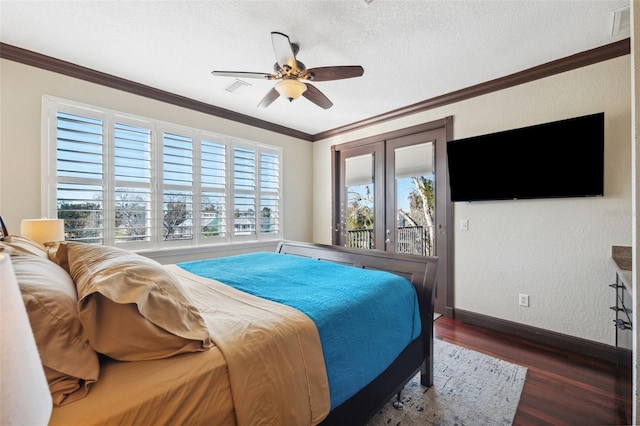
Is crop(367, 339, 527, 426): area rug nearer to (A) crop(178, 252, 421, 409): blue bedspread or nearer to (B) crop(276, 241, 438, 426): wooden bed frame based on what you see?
(B) crop(276, 241, 438, 426): wooden bed frame

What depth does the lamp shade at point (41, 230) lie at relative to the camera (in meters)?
2.18

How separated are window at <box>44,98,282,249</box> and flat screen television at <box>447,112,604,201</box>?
282 cm

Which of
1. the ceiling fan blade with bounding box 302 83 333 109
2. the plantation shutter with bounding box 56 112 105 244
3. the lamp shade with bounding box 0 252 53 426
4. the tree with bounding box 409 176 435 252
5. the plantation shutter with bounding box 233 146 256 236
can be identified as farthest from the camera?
the plantation shutter with bounding box 233 146 256 236

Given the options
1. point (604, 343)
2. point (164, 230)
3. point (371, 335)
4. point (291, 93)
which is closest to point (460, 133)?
point (291, 93)

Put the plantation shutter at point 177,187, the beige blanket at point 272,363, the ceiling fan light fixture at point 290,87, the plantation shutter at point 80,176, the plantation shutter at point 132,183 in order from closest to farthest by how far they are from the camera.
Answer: the beige blanket at point 272,363
the ceiling fan light fixture at point 290,87
the plantation shutter at point 80,176
the plantation shutter at point 132,183
the plantation shutter at point 177,187

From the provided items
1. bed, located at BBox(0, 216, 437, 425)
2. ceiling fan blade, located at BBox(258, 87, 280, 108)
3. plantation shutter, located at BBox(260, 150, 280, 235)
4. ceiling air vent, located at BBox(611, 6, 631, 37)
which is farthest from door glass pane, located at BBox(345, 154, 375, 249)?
bed, located at BBox(0, 216, 437, 425)

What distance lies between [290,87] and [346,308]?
5.77 ft

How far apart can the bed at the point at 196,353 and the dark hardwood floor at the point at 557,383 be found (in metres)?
1.02

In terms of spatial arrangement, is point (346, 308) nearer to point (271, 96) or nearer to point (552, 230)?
point (271, 96)

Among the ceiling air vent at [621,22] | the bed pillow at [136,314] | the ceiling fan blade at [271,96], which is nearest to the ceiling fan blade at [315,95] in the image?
the ceiling fan blade at [271,96]

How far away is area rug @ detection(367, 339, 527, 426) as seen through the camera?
5.57 feet

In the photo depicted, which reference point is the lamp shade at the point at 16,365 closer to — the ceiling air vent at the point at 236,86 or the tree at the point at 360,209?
the ceiling air vent at the point at 236,86

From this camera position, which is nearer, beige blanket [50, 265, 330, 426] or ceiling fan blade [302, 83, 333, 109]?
beige blanket [50, 265, 330, 426]

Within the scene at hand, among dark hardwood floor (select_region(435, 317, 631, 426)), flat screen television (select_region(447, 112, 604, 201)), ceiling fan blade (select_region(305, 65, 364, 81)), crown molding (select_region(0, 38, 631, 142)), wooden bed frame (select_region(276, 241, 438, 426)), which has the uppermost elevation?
crown molding (select_region(0, 38, 631, 142))
